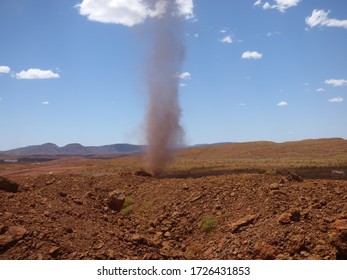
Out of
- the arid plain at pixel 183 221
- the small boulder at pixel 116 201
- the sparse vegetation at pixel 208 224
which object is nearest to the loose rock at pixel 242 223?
the arid plain at pixel 183 221

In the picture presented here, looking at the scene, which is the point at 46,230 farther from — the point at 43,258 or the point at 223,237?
the point at 223,237

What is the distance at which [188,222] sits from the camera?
34.4ft

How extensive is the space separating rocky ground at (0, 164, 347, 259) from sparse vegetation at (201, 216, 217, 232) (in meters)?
0.03

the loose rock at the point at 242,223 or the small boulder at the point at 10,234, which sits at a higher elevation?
the small boulder at the point at 10,234

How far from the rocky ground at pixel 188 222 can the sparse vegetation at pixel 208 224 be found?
3 centimetres

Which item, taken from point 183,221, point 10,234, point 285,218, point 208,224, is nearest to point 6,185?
point 10,234

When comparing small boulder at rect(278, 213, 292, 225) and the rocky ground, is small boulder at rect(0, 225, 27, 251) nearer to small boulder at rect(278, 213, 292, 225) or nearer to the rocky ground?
the rocky ground

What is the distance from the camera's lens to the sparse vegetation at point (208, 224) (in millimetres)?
9758

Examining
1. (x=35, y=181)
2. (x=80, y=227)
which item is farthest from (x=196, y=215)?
(x=35, y=181)

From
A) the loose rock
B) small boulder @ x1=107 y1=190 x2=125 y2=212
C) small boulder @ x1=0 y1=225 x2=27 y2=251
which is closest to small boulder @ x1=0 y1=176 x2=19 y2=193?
small boulder @ x1=107 y1=190 x2=125 y2=212

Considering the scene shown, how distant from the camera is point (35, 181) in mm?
15258

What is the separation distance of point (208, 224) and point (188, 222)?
82cm

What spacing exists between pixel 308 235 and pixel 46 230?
17.7 feet

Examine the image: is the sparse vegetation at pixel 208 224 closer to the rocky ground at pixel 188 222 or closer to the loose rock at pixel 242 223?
the rocky ground at pixel 188 222
